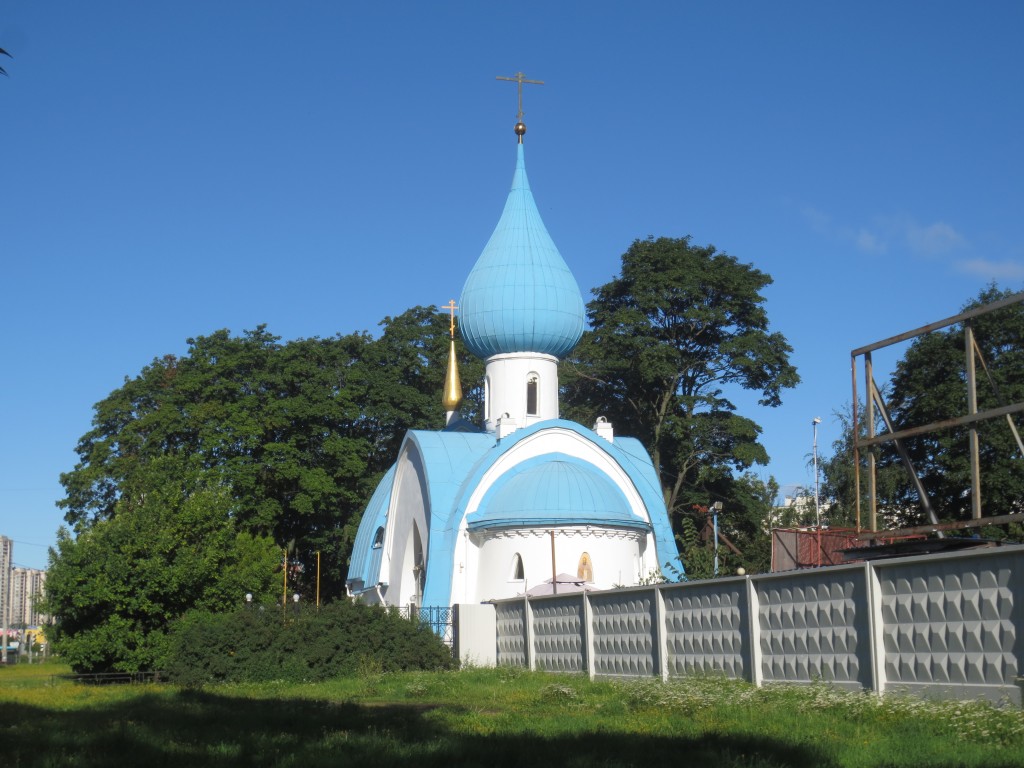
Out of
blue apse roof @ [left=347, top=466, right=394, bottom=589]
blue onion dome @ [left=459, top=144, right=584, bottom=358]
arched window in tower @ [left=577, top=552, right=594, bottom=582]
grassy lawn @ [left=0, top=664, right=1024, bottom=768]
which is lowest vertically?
grassy lawn @ [left=0, top=664, right=1024, bottom=768]

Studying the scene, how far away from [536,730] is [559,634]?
857cm

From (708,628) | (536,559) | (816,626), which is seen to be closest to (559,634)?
(708,628)

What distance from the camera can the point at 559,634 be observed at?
17922 mm

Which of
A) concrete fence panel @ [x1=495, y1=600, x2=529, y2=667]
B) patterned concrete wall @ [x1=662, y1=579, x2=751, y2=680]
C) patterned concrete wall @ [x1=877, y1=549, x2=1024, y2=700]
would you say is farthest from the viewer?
concrete fence panel @ [x1=495, y1=600, x2=529, y2=667]

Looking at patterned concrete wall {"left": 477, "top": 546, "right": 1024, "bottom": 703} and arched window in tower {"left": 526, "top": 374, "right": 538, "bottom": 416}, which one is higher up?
arched window in tower {"left": 526, "top": 374, "right": 538, "bottom": 416}

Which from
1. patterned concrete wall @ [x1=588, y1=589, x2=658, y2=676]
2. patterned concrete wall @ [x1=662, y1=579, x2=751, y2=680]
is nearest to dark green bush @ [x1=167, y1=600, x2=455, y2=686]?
patterned concrete wall @ [x1=588, y1=589, x2=658, y2=676]

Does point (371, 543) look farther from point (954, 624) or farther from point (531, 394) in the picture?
point (954, 624)

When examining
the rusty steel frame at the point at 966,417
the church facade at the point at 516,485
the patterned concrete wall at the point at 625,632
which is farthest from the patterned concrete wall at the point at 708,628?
the church facade at the point at 516,485

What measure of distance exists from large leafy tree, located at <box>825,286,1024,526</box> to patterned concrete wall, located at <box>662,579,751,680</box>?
49.3 ft

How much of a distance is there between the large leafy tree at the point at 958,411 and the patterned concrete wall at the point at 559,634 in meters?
13.1

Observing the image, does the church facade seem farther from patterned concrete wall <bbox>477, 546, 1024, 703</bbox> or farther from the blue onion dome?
patterned concrete wall <bbox>477, 546, 1024, 703</bbox>

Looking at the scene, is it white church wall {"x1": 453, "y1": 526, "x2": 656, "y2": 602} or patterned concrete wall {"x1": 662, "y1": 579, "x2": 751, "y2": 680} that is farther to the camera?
white church wall {"x1": 453, "y1": 526, "x2": 656, "y2": 602}

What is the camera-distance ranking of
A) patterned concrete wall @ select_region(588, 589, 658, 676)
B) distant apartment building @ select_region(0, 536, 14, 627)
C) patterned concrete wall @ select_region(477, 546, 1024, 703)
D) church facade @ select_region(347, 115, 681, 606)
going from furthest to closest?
1. distant apartment building @ select_region(0, 536, 14, 627)
2. church facade @ select_region(347, 115, 681, 606)
3. patterned concrete wall @ select_region(588, 589, 658, 676)
4. patterned concrete wall @ select_region(477, 546, 1024, 703)

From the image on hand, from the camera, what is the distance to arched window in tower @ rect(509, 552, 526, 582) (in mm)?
24250
